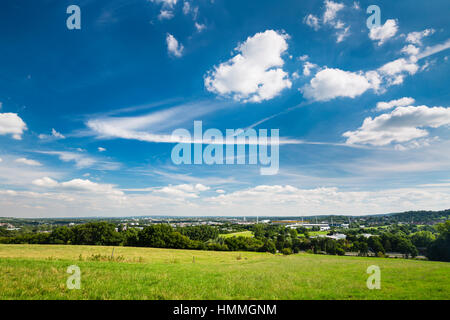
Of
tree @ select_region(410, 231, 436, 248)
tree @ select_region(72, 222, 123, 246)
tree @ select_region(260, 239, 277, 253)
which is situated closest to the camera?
tree @ select_region(410, 231, 436, 248)

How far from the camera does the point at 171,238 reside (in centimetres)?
8000

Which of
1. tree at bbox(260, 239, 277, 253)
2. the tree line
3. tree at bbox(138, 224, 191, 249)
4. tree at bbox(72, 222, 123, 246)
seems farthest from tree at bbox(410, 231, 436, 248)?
tree at bbox(72, 222, 123, 246)

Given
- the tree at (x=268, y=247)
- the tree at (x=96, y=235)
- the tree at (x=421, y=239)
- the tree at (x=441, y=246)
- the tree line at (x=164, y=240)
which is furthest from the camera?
the tree at (x=268, y=247)

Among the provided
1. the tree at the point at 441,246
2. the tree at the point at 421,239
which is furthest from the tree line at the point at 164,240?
the tree at the point at 441,246

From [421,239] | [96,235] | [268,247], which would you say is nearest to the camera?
[421,239]

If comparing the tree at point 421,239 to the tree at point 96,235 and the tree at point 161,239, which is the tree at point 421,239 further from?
the tree at point 96,235

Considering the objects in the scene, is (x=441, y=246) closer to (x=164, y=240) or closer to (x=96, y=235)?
(x=164, y=240)

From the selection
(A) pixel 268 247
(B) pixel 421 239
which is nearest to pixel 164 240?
(A) pixel 268 247

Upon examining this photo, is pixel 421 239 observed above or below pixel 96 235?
above

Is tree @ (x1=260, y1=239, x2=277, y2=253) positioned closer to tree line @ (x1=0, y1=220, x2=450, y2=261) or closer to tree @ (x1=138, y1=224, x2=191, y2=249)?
tree line @ (x1=0, y1=220, x2=450, y2=261)

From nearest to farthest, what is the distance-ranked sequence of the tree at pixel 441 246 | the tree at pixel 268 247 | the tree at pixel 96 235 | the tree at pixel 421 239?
the tree at pixel 441 246
the tree at pixel 421 239
the tree at pixel 96 235
the tree at pixel 268 247
